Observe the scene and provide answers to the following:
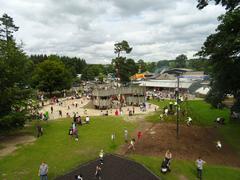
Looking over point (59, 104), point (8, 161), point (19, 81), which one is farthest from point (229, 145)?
point (59, 104)

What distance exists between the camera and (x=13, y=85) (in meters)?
29.1

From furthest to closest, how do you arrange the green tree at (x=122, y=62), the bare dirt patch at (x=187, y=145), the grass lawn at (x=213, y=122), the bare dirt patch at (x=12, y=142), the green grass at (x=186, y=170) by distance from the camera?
1. the green tree at (x=122, y=62)
2. the grass lawn at (x=213, y=122)
3. the bare dirt patch at (x=12, y=142)
4. the bare dirt patch at (x=187, y=145)
5. the green grass at (x=186, y=170)

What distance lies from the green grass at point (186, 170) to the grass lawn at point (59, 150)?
4.56 meters

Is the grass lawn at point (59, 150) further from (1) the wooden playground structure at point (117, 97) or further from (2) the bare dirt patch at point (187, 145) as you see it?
(1) the wooden playground structure at point (117, 97)

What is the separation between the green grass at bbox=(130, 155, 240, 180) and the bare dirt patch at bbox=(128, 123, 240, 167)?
119 centimetres

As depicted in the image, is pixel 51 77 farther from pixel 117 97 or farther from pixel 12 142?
pixel 12 142

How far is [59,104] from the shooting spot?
175 ft

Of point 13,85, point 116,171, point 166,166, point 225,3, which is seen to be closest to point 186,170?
point 166,166

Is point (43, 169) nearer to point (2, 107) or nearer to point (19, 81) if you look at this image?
point (2, 107)

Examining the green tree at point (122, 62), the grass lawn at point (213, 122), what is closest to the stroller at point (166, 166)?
the grass lawn at point (213, 122)

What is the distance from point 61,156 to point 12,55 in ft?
45.4

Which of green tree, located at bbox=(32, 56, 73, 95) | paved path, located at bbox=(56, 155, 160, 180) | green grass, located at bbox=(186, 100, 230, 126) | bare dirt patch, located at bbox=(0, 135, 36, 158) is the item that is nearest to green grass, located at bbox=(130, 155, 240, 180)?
paved path, located at bbox=(56, 155, 160, 180)

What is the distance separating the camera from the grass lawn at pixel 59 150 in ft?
64.7

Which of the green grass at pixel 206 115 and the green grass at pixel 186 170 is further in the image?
the green grass at pixel 206 115
